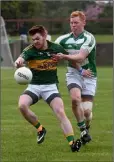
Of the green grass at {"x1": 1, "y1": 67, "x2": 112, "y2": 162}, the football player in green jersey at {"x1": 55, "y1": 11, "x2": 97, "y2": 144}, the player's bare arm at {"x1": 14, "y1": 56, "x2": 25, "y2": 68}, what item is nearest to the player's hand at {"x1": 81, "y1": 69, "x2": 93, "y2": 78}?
the football player in green jersey at {"x1": 55, "y1": 11, "x2": 97, "y2": 144}

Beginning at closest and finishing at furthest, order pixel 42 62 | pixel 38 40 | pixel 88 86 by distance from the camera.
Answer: pixel 38 40
pixel 42 62
pixel 88 86

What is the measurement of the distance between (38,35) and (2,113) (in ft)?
19.5

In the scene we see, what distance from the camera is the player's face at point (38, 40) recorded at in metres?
10.4

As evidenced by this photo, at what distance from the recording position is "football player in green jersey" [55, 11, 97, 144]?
11078 mm

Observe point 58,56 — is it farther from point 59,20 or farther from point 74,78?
point 59,20

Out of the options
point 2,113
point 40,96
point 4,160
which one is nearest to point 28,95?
point 40,96

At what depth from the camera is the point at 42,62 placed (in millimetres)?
10477

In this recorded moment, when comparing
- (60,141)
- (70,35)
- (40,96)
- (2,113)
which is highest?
(70,35)

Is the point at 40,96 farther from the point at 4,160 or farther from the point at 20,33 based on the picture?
the point at 20,33

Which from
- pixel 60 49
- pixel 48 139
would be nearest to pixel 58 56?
pixel 60 49

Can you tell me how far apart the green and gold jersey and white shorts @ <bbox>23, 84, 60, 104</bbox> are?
0.09m

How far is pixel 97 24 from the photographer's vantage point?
4831 centimetres

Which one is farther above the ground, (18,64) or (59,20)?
(18,64)

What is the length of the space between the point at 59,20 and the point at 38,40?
3691cm
